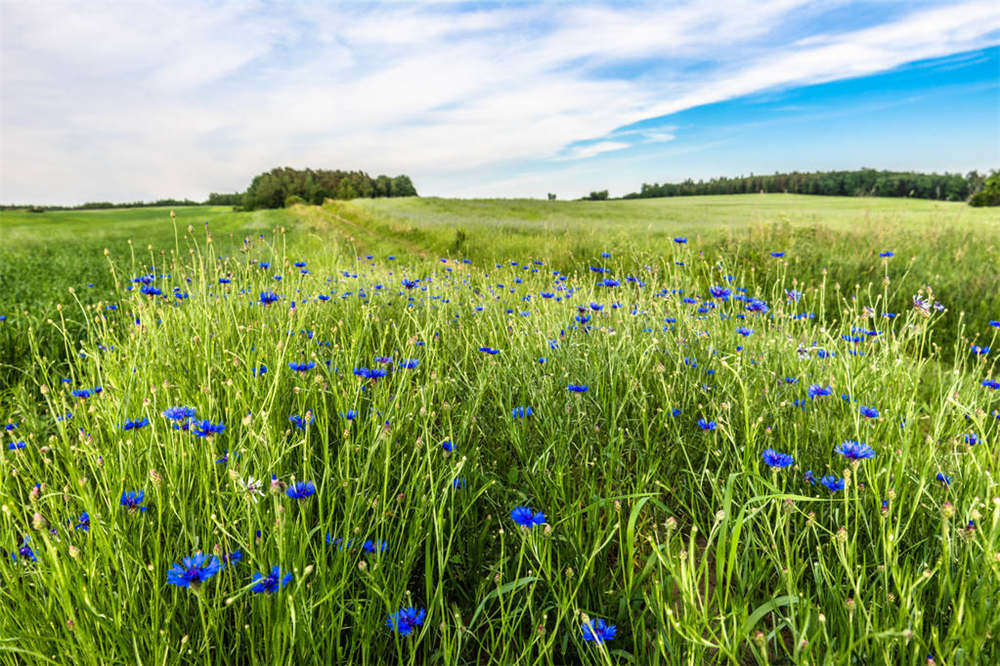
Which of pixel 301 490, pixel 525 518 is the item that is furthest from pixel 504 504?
pixel 301 490

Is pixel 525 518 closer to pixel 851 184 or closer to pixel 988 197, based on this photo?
pixel 988 197

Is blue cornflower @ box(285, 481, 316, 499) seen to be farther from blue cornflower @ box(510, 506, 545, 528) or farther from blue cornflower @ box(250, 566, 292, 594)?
blue cornflower @ box(510, 506, 545, 528)

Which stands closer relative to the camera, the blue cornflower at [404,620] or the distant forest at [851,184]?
the blue cornflower at [404,620]

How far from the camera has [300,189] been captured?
218ft

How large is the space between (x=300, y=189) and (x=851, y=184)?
6198cm

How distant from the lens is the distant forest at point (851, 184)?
46.3 metres

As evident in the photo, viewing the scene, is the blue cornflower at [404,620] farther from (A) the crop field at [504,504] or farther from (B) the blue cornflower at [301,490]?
(B) the blue cornflower at [301,490]

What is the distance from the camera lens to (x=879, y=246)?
8961mm

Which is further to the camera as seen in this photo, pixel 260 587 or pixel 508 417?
pixel 508 417

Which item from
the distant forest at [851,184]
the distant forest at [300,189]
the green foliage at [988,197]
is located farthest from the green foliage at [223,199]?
the green foliage at [988,197]

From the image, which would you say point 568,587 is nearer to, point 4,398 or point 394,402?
point 394,402

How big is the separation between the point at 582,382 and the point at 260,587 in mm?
1771

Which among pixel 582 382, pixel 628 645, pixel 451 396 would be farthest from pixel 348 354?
pixel 628 645

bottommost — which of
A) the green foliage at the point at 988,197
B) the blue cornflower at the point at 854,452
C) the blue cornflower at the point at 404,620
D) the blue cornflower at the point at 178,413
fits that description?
the blue cornflower at the point at 404,620
